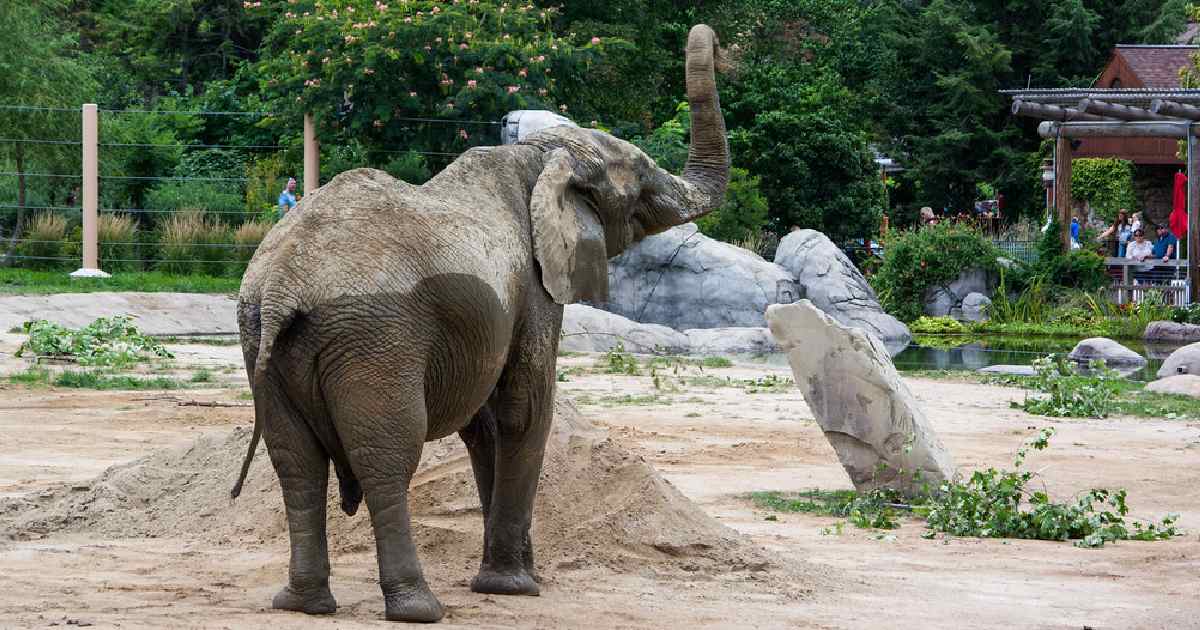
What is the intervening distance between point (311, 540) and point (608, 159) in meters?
2.21

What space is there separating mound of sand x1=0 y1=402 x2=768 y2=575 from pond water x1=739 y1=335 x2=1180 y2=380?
1269cm

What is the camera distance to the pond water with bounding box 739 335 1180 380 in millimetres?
21391

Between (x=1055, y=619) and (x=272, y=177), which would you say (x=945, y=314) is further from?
(x=1055, y=619)

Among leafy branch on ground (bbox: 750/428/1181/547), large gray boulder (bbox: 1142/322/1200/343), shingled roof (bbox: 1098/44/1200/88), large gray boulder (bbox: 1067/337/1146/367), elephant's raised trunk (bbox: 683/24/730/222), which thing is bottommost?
leafy branch on ground (bbox: 750/428/1181/547)

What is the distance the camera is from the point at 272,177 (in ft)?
85.3

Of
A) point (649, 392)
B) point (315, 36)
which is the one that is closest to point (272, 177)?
point (315, 36)

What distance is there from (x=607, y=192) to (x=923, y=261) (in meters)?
24.7

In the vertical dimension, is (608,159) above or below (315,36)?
below

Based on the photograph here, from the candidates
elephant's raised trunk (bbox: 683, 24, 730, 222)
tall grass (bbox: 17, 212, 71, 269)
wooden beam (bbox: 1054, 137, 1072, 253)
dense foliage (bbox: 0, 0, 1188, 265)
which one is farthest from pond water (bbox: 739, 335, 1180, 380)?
elephant's raised trunk (bbox: 683, 24, 730, 222)

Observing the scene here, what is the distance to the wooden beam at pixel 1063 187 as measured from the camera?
30516mm

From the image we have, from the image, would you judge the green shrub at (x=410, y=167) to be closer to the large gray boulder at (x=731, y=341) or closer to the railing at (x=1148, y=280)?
the large gray boulder at (x=731, y=341)

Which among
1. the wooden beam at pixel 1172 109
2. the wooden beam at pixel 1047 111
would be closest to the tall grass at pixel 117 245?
the wooden beam at pixel 1047 111

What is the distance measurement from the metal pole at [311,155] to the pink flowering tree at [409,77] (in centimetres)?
17

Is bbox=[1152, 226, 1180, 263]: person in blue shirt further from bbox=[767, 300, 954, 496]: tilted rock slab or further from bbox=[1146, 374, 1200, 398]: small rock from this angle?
bbox=[767, 300, 954, 496]: tilted rock slab
